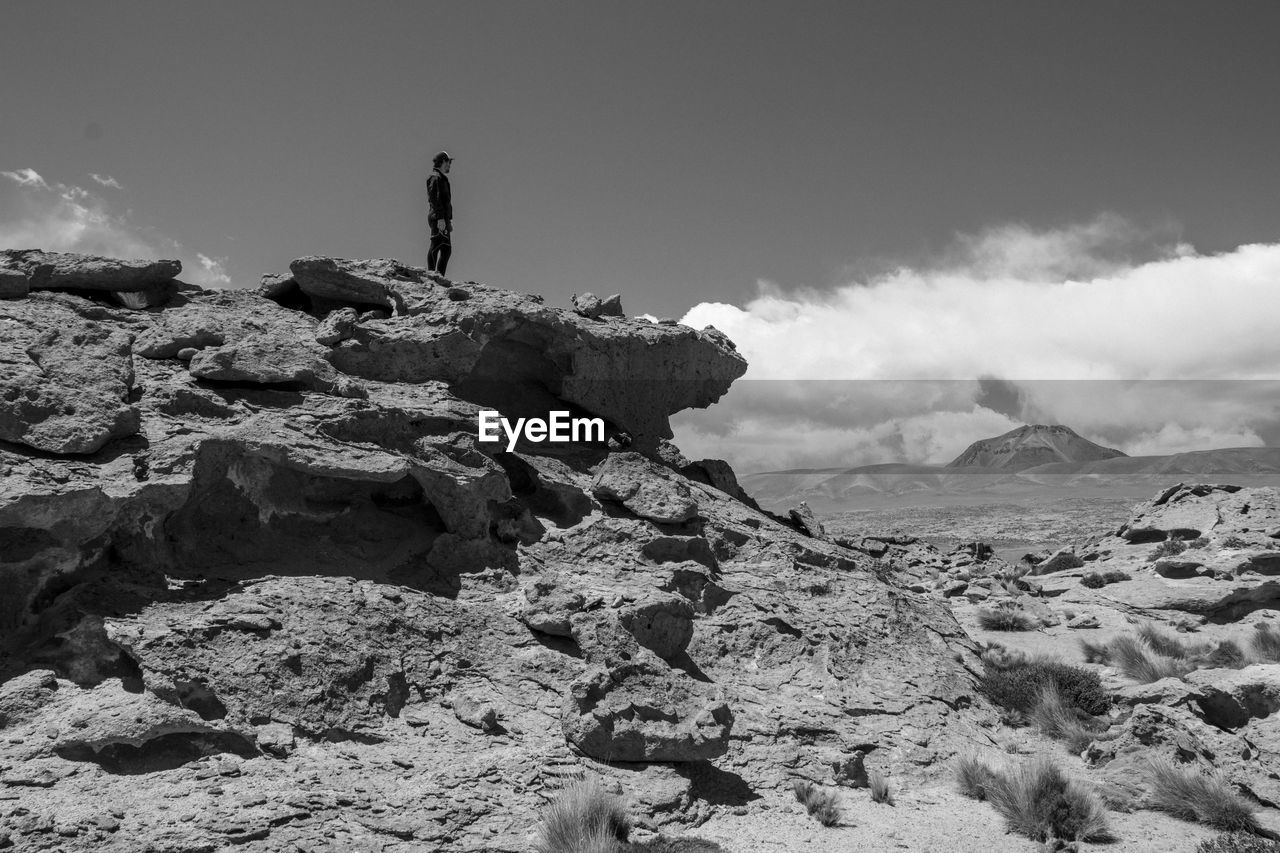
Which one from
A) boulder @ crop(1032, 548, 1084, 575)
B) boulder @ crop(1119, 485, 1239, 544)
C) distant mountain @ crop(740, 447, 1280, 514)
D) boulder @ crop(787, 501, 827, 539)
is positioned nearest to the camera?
boulder @ crop(787, 501, 827, 539)

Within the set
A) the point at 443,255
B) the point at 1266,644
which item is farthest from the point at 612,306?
the point at 1266,644

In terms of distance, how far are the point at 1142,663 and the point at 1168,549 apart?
10150mm

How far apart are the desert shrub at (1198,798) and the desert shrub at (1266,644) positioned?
7438 millimetres

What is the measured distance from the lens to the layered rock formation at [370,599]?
592 centimetres

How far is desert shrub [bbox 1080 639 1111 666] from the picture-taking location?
12.4 metres

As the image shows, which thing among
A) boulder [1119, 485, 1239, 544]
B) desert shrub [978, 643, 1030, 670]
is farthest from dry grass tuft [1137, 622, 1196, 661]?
boulder [1119, 485, 1239, 544]

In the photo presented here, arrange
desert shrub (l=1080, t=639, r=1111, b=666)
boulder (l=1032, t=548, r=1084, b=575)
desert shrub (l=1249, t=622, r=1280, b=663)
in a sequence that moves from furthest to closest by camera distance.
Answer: boulder (l=1032, t=548, r=1084, b=575)
desert shrub (l=1249, t=622, r=1280, b=663)
desert shrub (l=1080, t=639, r=1111, b=666)

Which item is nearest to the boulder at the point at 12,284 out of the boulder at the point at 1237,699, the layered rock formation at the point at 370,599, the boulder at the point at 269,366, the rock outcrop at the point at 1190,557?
the layered rock formation at the point at 370,599

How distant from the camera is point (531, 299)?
1197 cm

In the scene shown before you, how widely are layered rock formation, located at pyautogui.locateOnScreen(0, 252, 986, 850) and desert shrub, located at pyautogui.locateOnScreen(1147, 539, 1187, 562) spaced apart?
1135cm

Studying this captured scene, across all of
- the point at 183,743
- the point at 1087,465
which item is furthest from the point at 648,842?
the point at 1087,465

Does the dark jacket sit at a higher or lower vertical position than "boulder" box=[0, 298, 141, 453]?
higher

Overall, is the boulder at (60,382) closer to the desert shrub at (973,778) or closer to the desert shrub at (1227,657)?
the desert shrub at (973,778)

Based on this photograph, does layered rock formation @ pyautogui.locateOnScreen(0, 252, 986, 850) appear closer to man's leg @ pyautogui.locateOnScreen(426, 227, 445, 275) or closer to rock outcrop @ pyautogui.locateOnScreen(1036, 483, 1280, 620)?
Answer: man's leg @ pyautogui.locateOnScreen(426, 227, 445, 275)
